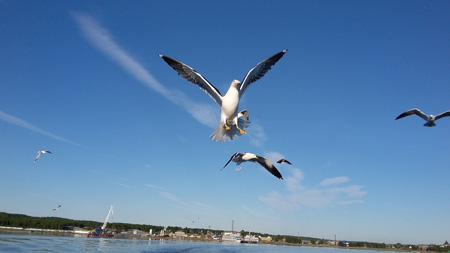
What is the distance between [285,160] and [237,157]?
2121mm

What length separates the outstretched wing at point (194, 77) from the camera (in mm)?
11648

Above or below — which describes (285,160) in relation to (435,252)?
above

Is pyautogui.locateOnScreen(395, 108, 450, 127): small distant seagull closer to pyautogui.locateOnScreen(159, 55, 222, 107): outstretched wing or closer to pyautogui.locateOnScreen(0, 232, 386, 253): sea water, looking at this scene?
pyautogui.locateOnScreen(159, 55, 222, 107): outstretched wing

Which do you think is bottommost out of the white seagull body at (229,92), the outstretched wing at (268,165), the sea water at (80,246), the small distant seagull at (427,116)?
the sea water at (80,246)

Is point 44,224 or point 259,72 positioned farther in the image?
point 44,224

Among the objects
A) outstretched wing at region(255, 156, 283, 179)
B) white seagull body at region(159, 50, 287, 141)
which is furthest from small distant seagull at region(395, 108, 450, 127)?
white seagull body at region(159, 50, 287, 141)

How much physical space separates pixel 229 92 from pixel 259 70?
4.31ft

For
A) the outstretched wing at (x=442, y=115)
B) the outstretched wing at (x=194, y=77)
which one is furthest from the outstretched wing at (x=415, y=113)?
the outstretched wing at (x=194, y=77)

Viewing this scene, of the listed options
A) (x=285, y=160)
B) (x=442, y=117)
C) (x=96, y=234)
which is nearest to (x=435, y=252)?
(x=96, y=234)

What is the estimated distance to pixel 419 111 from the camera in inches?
797

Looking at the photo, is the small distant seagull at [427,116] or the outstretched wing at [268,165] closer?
the outstretched wing at [268,165]

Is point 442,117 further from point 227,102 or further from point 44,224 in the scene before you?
point 44,224

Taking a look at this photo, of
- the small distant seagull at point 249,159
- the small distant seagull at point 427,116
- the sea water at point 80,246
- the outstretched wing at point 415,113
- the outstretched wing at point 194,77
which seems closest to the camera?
the outstretched wing at point 194,77

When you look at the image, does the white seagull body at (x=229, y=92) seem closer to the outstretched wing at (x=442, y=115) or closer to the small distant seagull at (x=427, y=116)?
the small distant seagull at (x=427, y=116)
